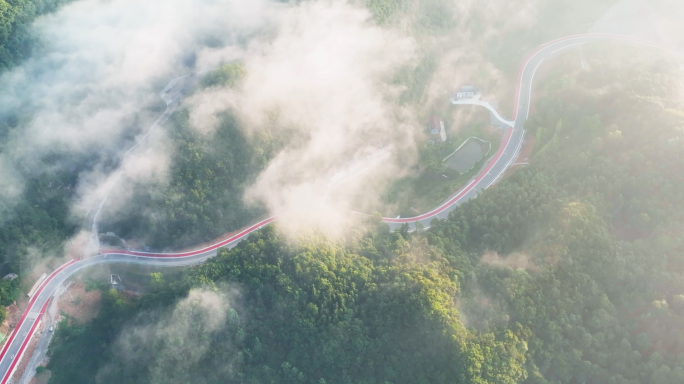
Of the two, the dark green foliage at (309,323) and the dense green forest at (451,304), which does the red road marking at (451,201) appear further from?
the dark green foliage at (309,323)

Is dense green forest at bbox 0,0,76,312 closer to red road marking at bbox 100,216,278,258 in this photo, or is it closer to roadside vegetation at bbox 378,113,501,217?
red road marking at bbox 100,216,278,258

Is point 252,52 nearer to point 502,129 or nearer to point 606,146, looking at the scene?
point 502,129

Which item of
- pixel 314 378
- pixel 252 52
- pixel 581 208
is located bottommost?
pixel 314 378

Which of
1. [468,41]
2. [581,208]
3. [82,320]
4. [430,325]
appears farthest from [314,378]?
[468,41]

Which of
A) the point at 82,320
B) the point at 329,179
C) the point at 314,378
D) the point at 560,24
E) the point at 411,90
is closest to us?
the point at 314,378

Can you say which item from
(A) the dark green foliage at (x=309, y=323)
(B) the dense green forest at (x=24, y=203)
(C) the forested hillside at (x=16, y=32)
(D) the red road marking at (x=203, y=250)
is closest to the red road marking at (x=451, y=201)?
(A) the dark green foliage at (x=309, y=323)

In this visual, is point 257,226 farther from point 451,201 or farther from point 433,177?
point 433,177

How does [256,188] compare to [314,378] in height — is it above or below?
above

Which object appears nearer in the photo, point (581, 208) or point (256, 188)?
point (581, 208)
